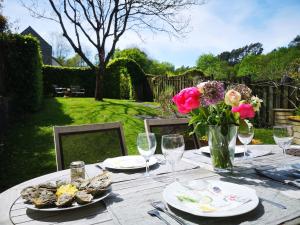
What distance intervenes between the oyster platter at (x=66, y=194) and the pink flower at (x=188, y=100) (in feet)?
1.79

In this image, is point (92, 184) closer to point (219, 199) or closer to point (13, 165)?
point (219, 199)

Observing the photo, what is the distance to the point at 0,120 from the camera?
5.66m

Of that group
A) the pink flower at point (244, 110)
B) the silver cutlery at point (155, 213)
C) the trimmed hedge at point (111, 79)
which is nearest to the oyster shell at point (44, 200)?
the silver cutlery at point (155, 213)

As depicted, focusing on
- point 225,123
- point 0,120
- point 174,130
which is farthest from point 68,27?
point 225,123

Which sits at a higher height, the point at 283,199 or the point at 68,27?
the point at 68,27

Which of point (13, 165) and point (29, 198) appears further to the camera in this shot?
point (13, 165)

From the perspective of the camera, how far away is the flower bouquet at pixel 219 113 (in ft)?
4.64

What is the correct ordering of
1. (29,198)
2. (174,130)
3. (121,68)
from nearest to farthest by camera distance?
1. (29,198)
2. (174,130)
3. (121,68)

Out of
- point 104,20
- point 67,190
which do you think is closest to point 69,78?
point 104,20

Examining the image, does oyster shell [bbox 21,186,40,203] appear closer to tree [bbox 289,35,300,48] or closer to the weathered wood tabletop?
the weathered wood tabletop

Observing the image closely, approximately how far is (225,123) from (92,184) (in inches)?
28.5

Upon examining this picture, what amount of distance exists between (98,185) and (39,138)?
4935 mm

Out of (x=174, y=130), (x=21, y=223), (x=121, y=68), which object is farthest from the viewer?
(x=121, y=68)

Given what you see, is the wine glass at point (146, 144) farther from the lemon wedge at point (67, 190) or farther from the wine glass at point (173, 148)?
the lemon wedge at point (67, 190)
